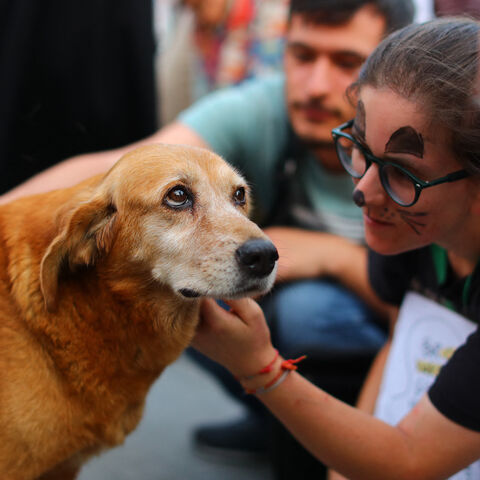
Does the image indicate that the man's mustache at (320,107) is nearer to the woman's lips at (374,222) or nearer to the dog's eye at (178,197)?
the woman's lips at (374,222)

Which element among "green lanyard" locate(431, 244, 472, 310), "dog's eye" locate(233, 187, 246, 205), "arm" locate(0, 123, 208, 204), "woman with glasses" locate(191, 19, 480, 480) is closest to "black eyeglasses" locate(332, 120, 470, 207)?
"woman with glasses" locate(191, 19, 480, 480)

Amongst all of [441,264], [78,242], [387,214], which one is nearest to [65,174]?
[78,242]

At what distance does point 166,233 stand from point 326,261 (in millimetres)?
1271

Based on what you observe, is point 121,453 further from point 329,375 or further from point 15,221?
point 15,221

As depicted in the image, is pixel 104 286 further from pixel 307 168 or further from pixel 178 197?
pixel 307 168

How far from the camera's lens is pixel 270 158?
281 cm

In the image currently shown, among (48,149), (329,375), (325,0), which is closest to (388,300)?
(329,375)

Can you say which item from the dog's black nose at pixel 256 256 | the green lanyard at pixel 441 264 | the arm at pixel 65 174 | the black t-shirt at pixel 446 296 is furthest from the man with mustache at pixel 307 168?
the dog's black nose at pixel 256 256

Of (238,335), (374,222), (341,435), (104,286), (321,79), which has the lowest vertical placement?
(341,435)

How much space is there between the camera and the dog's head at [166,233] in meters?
1.45

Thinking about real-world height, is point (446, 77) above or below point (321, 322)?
above

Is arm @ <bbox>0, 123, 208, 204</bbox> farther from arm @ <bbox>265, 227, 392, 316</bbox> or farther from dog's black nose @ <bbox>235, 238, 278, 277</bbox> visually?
arm @ <bbox>265, 227, 392, 316</bbox>

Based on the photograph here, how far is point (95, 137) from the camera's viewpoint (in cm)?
261

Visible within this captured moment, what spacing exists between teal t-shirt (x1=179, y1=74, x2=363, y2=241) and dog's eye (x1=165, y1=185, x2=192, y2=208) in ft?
3.64
